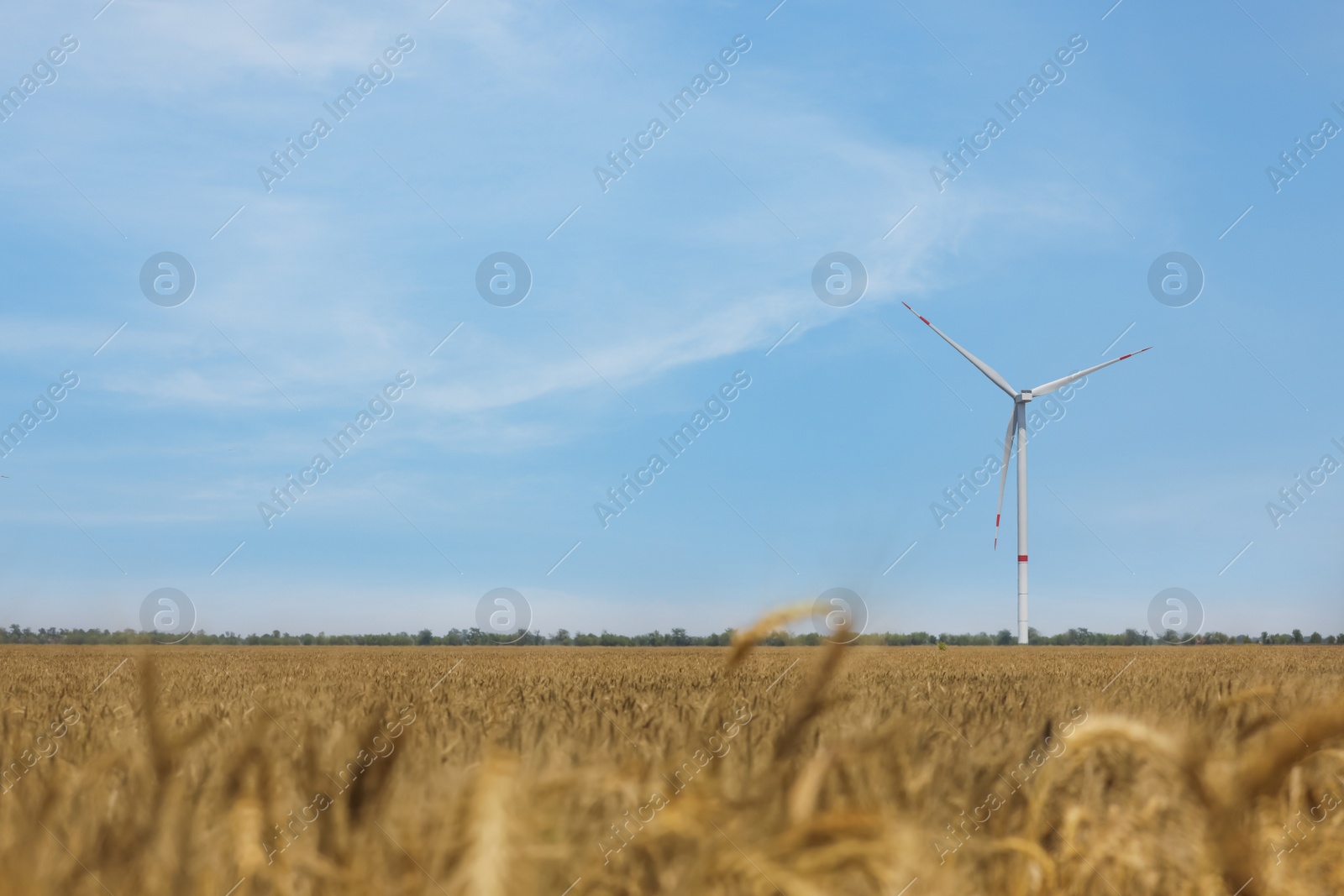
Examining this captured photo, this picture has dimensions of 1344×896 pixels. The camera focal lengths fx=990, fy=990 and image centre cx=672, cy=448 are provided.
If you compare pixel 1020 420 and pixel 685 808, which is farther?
pixel 1020 420

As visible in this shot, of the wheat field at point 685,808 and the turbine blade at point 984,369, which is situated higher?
the turbine blade at point 984,369

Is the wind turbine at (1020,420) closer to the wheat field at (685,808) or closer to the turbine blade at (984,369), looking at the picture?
the turbine blade at (984,369)

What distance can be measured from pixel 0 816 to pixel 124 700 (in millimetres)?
4973

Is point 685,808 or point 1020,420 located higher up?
point 1020,420

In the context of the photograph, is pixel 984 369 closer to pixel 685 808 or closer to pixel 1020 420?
pixel 1020 420

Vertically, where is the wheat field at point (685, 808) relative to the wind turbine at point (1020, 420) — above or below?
below

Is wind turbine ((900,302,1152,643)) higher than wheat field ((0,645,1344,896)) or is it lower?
higher

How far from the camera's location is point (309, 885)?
2113 mm

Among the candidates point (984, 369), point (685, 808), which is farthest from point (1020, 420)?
point (685, 808)

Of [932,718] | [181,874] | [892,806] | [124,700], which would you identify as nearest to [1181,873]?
[892,806]

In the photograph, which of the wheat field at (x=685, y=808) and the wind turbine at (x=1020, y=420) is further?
the wind turbine at (x=1020, y=420)

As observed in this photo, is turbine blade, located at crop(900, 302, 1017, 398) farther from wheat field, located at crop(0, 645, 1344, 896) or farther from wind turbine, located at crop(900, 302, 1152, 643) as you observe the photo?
wheat field, located at crop(0, 645, 1344, 896)

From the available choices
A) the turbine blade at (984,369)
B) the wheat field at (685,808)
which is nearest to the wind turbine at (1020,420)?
the turbine blade at (984,369)

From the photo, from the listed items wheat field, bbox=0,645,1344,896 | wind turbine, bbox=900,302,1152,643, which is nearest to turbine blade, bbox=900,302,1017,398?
wind turbine, bbox=900,302,1152,643
